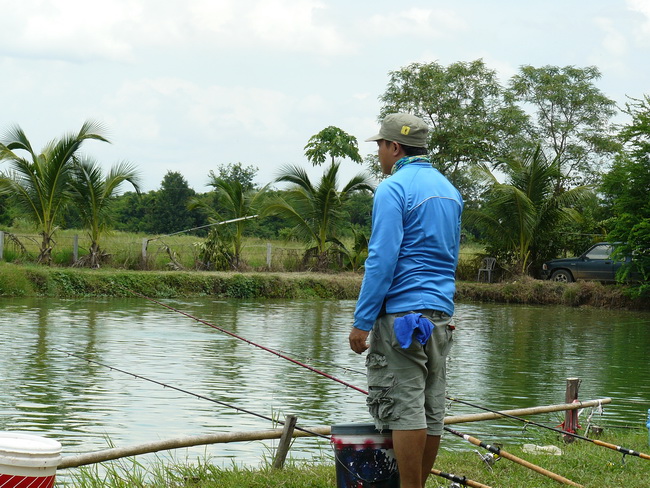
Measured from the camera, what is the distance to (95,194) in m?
24.0

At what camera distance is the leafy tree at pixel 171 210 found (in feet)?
149

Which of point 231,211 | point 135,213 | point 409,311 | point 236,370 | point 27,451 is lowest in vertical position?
point 236,370

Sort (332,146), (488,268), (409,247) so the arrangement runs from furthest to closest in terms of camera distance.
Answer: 1. (332,146)
2. (488,268)
3. (409,247)

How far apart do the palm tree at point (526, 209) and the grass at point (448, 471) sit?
21950 mm

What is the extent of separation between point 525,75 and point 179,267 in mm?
21121

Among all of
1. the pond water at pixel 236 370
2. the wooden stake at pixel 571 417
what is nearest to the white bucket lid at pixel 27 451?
the pond water at pixel 236 370

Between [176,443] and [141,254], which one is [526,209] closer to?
[141,254]

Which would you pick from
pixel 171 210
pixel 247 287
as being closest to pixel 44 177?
pixel 247 287

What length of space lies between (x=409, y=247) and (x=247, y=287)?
20568mm

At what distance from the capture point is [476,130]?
36.9 metres

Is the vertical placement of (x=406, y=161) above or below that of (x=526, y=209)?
below

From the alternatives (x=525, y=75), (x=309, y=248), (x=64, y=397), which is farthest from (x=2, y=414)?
(x=525, y=75)

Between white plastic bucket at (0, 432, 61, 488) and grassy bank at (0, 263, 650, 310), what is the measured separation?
1769cm

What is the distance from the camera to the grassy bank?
21.2 m
